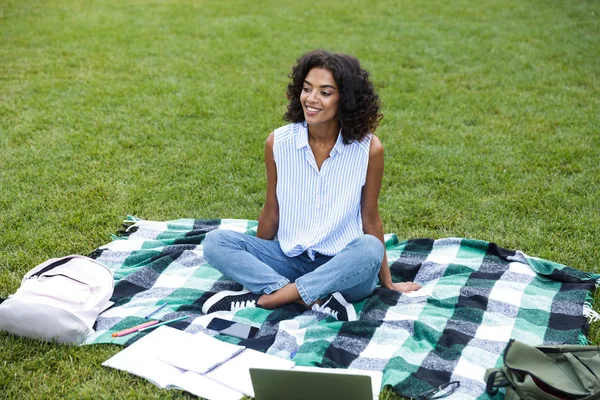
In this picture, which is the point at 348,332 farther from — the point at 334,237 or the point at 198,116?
the point at 198,116

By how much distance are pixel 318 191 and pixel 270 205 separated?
0.34m

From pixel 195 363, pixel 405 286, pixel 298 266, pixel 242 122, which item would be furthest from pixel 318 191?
pixel 242 122

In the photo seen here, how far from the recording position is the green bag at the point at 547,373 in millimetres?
2900

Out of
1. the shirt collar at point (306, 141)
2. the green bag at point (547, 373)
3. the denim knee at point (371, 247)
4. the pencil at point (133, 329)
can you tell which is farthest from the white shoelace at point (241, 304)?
the green bag at point (547, 373)

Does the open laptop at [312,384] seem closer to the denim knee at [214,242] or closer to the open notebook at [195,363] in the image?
the open notebook at [195,363]

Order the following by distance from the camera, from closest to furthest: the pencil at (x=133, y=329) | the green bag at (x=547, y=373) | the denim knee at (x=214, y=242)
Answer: the green bag at (x=547, y=373), the pencil at (x=133, y=329), the denim knee at (x=214, y=242)

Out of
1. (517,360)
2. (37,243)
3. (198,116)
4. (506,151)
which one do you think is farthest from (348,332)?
(198,116)

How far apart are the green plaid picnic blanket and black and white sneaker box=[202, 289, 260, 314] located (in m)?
0.06

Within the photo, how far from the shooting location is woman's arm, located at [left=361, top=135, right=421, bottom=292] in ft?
13.1

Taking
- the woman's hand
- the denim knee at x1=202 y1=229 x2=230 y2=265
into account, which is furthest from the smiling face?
the woman's hand

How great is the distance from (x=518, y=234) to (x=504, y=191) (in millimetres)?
779

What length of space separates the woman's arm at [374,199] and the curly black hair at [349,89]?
127 millimetres

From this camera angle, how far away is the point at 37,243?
4.66 metres

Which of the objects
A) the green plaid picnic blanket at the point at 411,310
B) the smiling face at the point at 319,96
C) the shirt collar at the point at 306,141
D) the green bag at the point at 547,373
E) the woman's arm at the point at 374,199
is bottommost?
the green plaid picnic blanket at the point at 411,310
